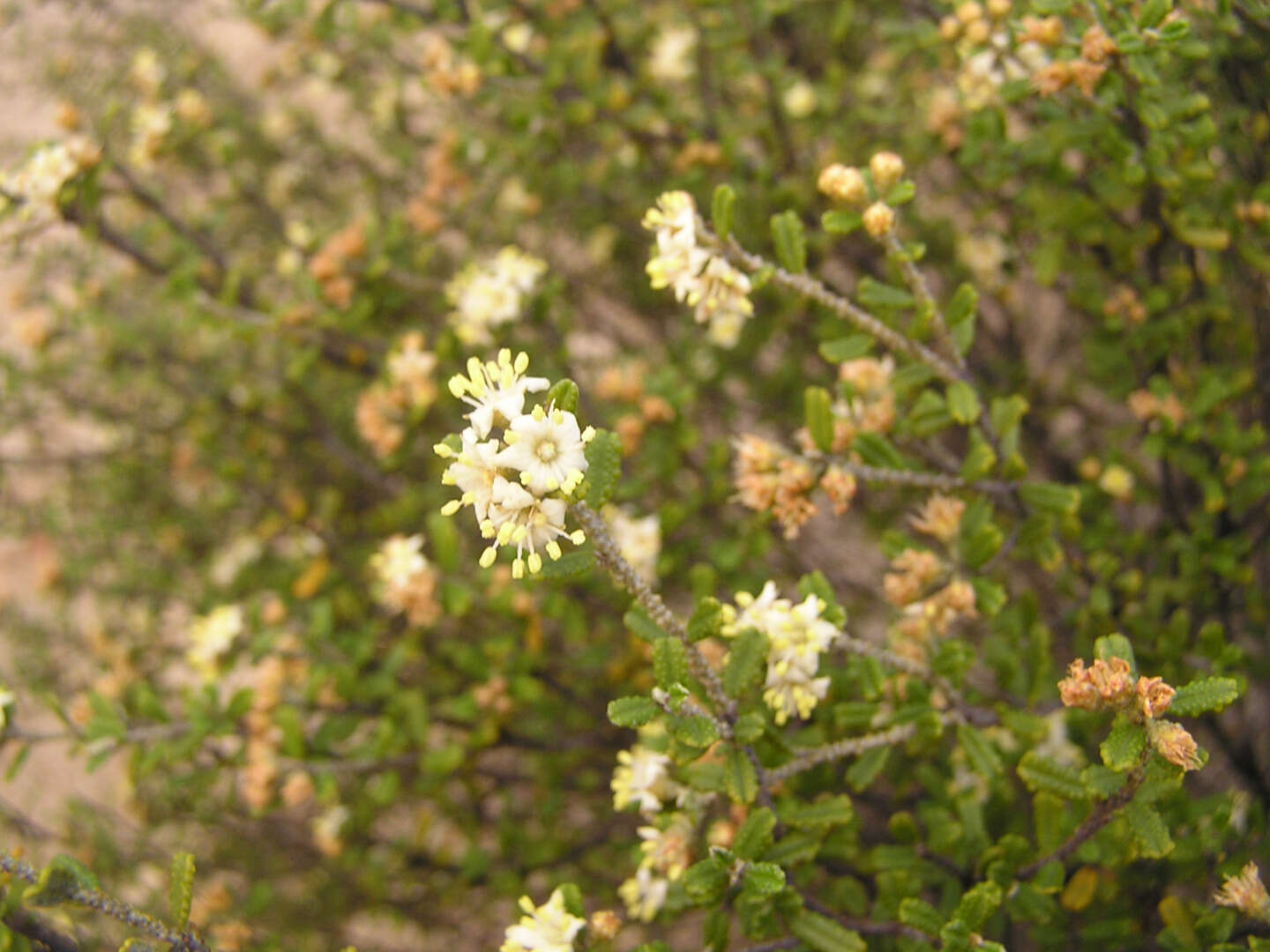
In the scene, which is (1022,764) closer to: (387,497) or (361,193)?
(387,497)

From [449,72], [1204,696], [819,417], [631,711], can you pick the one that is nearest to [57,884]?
[631,711]

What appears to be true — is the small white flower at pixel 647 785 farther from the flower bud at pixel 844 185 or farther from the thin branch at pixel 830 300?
the flower bud at pixel 844 185

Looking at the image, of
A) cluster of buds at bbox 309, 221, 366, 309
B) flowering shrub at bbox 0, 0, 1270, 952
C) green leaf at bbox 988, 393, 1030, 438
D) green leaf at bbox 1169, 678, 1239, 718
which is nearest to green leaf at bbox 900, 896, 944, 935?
flowering shrub at bbox 0, 0, 1270, 952

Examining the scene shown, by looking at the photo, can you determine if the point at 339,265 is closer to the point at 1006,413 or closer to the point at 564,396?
the point at 564,396

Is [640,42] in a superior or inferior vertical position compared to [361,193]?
superior

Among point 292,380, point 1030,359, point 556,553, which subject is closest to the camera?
point 556,553

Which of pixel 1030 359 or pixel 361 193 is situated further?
pixel 361 193

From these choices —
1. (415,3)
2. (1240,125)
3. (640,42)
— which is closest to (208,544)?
(415,3)
